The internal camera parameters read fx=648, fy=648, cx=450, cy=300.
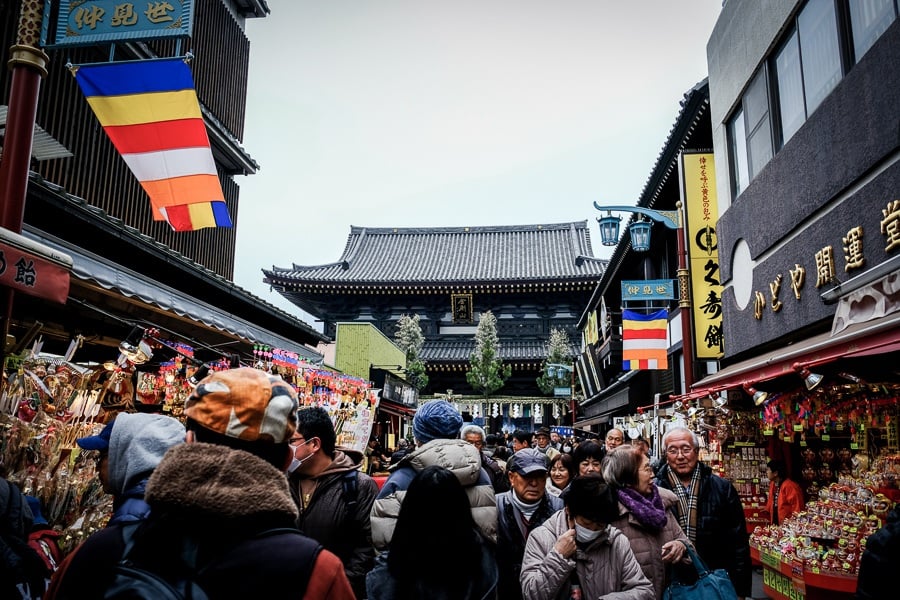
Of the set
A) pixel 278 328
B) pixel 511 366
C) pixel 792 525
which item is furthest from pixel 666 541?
pixel 511 366

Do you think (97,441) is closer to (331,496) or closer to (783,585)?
(331,496)

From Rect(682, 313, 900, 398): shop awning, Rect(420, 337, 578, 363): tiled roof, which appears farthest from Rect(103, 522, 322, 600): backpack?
Rect(420, 337, 578, 363): tiled roof

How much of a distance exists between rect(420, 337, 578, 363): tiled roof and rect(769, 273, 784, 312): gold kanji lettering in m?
21.6

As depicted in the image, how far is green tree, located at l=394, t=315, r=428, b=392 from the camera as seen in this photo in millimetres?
28328

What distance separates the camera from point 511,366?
31156 millimetres

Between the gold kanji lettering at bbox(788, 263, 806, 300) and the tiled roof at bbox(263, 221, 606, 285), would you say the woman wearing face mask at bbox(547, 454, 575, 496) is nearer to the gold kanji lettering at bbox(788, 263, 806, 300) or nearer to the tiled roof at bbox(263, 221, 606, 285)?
the gold kanji lettering at bbox(788, 263, 806, 300)

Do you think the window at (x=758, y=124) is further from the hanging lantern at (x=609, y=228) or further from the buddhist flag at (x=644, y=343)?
the buddhist flag at (x=644, y=343)

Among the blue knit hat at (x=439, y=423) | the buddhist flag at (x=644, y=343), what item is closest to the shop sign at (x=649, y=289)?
the buddhist flag at (x=644, y=343)

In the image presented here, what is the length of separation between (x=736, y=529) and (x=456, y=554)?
2.69m

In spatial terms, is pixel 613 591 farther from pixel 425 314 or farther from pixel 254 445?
pixel 425 314

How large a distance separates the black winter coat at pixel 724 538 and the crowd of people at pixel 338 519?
0.01 metres

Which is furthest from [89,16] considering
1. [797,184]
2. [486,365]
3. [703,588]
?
[486,365]

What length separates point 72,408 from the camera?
542 centimetres

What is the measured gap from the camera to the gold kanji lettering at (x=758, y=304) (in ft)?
31.2
